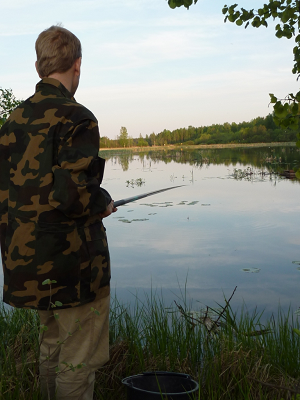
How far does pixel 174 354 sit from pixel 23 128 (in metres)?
1.64

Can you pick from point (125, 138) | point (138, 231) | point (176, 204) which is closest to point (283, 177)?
point (176, 204)

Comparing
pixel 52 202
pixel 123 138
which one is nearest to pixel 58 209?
pixel 52 202

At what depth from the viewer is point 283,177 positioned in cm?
1527

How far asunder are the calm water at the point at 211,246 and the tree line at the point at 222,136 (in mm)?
26890

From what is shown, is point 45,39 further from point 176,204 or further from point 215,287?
point 176,204

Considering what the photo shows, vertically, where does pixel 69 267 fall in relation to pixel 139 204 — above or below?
above

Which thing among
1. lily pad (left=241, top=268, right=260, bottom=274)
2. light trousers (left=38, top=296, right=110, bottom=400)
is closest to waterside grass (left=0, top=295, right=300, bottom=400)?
light trousers (left=38, top=296, right=110, bottom=400)

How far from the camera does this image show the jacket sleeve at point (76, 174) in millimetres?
1642

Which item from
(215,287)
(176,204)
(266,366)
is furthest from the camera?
(176,204)

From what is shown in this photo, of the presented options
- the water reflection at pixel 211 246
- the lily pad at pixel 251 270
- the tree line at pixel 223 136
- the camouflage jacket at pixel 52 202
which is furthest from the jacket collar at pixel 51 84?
the tree line at pixel 223 136

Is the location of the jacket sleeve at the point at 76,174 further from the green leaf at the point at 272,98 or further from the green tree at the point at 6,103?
the green tree at the point at 6,103

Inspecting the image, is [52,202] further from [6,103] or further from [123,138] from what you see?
[123,138]

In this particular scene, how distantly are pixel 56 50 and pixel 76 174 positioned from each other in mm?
513

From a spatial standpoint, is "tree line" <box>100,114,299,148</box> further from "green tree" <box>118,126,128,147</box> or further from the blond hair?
Answer: the blond hair
